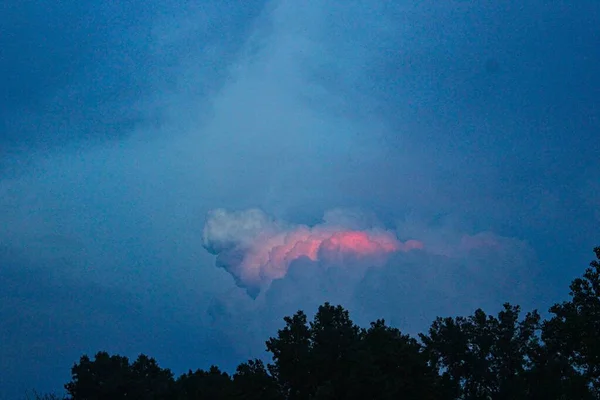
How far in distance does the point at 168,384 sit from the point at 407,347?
1129 inches

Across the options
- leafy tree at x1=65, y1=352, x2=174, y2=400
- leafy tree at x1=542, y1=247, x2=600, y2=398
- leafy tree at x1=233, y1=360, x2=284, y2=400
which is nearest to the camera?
leafy tree at x1=542, y1=247, x2=600, y2=398

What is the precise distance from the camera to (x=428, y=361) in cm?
4581

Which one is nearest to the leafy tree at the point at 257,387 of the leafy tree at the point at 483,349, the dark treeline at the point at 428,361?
the dark treeline at the point at 428,361

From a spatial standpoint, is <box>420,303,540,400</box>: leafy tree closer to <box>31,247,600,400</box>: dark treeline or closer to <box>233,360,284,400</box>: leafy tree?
<box>31,247,600,400</box>: dark treeline

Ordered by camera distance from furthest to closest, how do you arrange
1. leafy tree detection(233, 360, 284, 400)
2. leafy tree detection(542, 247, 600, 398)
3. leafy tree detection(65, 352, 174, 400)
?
leafy tree detection(65, 352, 174, 400)
leafy tree detection(233, 360, 284, 400)
leafy tree detection(542, 247, 600, 398)

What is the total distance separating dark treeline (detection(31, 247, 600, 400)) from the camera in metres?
37.0

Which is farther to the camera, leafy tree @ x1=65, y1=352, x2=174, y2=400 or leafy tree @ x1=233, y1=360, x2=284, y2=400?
leafy tree @ x1=65, y1=352, x2=174, y2=400

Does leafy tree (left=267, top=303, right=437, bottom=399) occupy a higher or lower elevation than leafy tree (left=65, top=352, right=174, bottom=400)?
lower

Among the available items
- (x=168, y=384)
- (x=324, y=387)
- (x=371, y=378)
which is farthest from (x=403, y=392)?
(x=168, y=384)

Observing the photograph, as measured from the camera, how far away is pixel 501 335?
50.8m

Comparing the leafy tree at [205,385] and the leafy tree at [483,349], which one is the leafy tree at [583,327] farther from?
the leafy tree at [205,385]

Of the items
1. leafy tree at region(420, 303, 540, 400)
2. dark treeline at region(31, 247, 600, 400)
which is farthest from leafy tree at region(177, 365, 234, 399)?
leafy tree at region(420, 303, 540, 400)

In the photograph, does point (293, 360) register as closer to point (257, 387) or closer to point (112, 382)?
point (257, 387)

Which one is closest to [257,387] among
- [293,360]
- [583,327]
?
[293,360]
